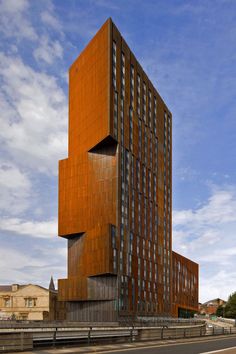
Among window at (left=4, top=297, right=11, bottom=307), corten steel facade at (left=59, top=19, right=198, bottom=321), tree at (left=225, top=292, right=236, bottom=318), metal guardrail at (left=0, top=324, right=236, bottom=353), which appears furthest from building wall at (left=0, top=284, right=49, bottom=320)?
metal guardrail at (left=0, top=324, right=236, bottom=353)

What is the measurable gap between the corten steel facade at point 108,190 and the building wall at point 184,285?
2796 cm

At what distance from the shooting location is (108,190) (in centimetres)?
8300

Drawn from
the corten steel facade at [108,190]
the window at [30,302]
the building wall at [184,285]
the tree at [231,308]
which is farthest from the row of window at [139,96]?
the tree at [231,308]

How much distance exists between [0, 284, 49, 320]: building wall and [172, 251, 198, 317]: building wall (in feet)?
107

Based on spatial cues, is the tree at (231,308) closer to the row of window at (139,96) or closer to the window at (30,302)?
the window at (30,302)

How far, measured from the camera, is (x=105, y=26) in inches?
3310

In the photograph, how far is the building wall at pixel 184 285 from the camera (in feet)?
424

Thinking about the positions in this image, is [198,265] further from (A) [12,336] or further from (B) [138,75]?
(A) [12,336]

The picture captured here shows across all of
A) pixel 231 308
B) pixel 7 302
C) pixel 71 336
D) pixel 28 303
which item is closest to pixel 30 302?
pixel 28 303

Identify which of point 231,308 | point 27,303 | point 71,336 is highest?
point 71,336

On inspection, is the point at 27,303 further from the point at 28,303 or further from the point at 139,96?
the point at 139,96

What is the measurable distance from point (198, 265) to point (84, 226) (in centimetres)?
8932

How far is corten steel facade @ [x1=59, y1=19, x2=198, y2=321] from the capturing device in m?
80.9

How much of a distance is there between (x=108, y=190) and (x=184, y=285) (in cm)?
6832
